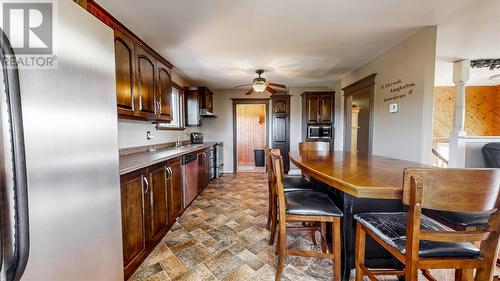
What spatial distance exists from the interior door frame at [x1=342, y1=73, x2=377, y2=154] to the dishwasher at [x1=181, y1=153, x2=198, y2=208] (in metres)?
3.18

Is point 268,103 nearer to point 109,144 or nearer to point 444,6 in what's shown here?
point 444,6

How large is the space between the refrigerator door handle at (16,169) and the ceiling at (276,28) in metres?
1.74

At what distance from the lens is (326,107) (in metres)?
5.36

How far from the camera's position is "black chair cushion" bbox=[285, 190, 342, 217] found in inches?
57.7

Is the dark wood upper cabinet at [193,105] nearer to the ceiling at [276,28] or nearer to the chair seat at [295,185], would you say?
the ceiling at [276,28]

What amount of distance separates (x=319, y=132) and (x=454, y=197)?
4.69 metres

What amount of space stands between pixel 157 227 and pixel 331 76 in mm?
4602

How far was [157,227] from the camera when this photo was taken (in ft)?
7.00

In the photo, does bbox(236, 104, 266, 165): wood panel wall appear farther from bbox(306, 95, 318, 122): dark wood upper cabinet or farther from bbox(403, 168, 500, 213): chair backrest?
bbox(403, 168, 500, 213): chair backrest

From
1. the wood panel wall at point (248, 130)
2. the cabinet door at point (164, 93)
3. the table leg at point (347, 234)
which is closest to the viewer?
the table leg at point (347, 234)

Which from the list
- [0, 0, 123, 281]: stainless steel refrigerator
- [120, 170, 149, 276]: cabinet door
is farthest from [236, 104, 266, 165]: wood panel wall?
[0, 0, 123, 281]: stainless steel refrigerator

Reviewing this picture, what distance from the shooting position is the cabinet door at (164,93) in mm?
2879

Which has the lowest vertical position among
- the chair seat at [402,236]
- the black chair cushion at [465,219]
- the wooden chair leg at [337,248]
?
the wooden chair leg at [337,248]

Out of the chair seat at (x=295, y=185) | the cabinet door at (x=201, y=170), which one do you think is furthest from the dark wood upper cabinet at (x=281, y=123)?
the chair seat at (x=295, y=185)
